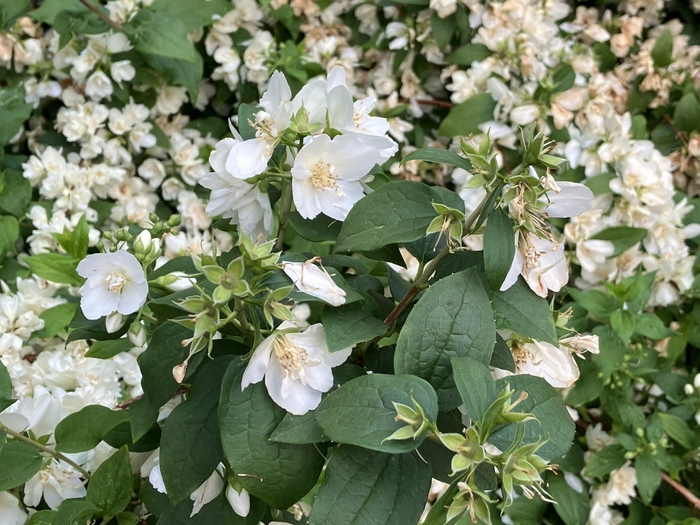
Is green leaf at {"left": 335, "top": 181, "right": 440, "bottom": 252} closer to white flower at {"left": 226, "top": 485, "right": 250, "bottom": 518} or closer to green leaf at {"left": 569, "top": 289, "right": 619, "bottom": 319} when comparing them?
white flower at {"left": 226, "top": 485, "right": 250, "bottom": 518}

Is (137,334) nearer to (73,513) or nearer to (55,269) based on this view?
(73,513)

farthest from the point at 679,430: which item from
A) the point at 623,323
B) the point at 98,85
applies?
the point at 98,85

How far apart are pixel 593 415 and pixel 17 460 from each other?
1285mm

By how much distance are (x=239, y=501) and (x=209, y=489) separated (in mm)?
52

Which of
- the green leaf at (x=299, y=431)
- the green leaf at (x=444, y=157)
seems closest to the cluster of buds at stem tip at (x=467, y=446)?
the green leaf at (x=299, y=431)

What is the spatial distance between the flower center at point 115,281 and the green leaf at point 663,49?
1.65 m

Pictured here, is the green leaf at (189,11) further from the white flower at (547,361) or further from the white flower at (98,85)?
the white flower at (547,361)

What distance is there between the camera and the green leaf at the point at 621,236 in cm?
131

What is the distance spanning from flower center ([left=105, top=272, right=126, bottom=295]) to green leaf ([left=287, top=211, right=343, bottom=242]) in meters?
0.22

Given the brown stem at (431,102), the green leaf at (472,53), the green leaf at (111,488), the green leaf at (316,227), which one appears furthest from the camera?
the brown stem at (431,102)

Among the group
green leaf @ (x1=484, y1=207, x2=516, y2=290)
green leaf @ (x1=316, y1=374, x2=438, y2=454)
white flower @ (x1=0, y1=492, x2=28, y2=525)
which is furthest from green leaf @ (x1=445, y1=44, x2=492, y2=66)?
white flower @ (x1=0, y1=492, x2=28, y2=525)

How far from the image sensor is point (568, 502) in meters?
1.23

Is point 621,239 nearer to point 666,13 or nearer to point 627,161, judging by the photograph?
point 627,161

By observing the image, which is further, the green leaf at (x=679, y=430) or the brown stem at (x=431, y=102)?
the brown stem at (x=431, y=102)
